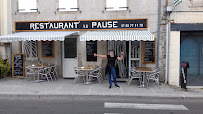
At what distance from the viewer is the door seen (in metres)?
10.3

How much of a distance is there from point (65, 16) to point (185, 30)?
5727 mm

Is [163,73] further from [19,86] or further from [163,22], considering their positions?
[19,86]

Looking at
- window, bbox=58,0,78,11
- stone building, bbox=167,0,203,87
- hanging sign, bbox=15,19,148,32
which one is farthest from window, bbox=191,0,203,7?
window, bbox=58,0,78,11

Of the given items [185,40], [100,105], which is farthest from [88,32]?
[185,40]

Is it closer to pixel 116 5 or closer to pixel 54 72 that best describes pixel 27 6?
pixel 54 72

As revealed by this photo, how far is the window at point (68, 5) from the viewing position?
9.86 meters

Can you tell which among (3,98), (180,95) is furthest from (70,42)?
(180,95)

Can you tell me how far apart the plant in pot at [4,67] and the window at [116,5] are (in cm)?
586

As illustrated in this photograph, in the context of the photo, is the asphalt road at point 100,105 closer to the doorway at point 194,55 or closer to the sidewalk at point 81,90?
the sidewalk at point 81,90

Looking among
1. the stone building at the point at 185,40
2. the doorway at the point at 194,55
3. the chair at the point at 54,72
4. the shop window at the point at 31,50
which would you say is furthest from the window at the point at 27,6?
the doorway at the point at 194,55

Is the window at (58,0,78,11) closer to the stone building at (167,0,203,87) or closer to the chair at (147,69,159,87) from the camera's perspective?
the stone building at (167,0,203,87)

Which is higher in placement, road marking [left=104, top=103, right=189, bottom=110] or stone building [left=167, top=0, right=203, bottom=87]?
stone building [left=167, top=0, right=203, bottom=87]

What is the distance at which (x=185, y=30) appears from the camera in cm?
868

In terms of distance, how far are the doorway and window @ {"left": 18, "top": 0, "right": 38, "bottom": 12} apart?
743 centimetres
